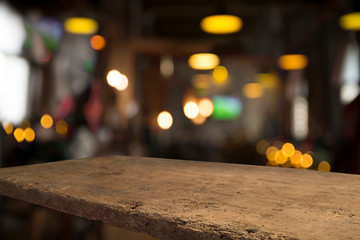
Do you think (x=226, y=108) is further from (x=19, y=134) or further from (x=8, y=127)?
(x=19, y=134)

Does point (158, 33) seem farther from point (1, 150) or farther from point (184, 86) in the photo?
point (1, 150)

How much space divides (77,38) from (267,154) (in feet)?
14.8

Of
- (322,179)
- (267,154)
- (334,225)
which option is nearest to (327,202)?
(334,225)

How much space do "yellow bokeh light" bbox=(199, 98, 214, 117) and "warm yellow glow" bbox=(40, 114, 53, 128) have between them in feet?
35.4

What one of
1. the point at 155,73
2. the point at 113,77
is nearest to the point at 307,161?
the point at 113,77

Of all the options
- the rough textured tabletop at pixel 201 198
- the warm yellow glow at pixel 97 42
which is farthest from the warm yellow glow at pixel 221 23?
the warm yellow glow at pixel 97 42

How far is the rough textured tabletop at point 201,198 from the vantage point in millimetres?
754

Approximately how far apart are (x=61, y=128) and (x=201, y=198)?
436 cm

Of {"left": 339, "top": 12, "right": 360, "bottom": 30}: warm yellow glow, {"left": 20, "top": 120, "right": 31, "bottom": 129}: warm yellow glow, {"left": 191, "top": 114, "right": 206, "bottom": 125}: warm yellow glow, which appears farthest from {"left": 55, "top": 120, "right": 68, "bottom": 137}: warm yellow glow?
{"left": 191, "top": 114, "right": 206, "bottom": 125}: warm yellow glow

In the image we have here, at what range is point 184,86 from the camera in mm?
15336

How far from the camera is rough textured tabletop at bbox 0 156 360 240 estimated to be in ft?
2.47

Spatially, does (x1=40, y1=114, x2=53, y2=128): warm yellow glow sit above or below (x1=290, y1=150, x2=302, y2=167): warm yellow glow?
above

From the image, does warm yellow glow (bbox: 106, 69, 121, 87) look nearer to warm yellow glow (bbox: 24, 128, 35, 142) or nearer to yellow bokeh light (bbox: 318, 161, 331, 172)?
warm yellow glow (bbox: 24, 128, 35, 142)

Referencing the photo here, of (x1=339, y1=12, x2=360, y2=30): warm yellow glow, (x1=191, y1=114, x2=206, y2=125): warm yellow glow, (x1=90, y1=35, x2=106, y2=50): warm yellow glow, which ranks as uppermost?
Answer: (x1=90, y1=35, x2=106, y2=50): warm yellow glow
